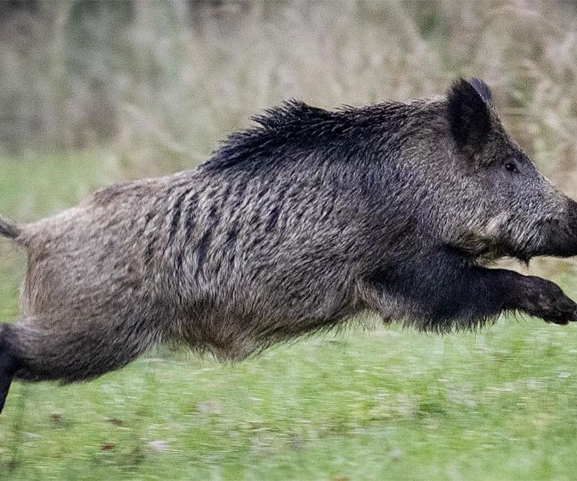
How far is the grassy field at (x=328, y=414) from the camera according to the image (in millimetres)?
4926

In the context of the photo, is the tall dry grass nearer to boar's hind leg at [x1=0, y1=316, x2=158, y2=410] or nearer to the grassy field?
the grassy field

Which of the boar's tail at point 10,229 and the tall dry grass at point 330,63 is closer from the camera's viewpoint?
the boar's tail at point 10,229

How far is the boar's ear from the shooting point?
19.3 feet

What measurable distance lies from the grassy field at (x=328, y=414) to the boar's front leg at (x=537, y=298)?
345mm

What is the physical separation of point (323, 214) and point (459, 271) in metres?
0.70

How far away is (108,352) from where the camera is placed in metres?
5.44

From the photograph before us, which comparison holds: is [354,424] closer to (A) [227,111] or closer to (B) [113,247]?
(B) [113,247]

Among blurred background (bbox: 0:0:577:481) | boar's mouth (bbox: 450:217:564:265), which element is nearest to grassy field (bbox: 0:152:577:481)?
blurred background (bbox: 0:0:577:481)

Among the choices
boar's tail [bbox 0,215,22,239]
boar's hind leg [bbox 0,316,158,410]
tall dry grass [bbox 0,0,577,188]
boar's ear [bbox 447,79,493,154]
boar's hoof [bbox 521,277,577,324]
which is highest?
tall dry grass [bbox 0,0,577,188]

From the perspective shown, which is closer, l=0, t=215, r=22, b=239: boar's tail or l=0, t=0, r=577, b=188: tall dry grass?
l=0, t=215, r=22, b=239: boar's tail

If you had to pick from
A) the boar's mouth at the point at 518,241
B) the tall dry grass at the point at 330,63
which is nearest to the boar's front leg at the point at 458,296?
the boar's mouth at the point at 518,241

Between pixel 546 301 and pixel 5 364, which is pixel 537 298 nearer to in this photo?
pixel 546 301

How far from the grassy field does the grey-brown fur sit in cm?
42

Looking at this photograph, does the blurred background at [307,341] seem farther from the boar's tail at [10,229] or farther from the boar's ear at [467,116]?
the boar's ear at [467,116]
